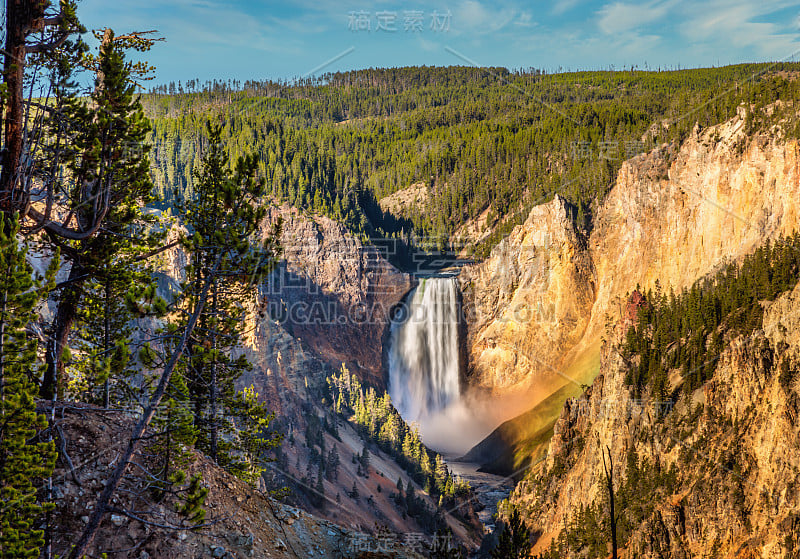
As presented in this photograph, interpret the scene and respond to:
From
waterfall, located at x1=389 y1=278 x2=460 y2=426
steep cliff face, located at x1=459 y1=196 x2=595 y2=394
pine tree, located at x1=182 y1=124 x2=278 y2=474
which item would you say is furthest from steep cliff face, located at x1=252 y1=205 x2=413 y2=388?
pine tree, located at x1=182 y1=124 x2=278 y2=474

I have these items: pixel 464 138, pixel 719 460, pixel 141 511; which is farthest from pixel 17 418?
pixel 464 138

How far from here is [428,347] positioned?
85.0 m

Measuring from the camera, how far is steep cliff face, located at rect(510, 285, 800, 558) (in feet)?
115

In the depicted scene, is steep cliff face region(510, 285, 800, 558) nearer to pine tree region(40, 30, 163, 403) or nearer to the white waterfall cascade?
the white waterfall cascade

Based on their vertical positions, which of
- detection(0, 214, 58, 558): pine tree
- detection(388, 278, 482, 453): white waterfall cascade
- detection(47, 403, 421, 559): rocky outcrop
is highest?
detection(0, 214, 58, 558): pine tree

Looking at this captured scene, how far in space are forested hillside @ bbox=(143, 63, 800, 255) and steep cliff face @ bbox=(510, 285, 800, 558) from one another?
2741 centimetres

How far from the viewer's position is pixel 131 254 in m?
17.9

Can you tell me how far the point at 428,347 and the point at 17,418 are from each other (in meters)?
Answer: 76.6

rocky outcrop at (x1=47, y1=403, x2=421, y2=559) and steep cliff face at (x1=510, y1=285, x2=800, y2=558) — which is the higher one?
rocky outcrop at (x1=47, y1=403, x2=421, y2=559)

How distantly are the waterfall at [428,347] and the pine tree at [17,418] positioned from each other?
7477 centimetres

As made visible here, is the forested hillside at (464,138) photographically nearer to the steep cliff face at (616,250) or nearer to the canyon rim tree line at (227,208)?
the canyon rim tree line at (227,208)

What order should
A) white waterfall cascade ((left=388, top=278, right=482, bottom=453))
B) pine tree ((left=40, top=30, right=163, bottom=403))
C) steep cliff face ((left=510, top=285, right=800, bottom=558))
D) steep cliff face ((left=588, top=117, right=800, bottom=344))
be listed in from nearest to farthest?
pine tree ((left=40, top=30, right=163, bottom=403)) → steep cliff face ((left=510, top=285, right=800, bottom=558)) → steep cliff face ((left=588, top=117, right=800, bottom=344)) → white waterfall cascade ((left=388, top=278, right=482, bottom=453))

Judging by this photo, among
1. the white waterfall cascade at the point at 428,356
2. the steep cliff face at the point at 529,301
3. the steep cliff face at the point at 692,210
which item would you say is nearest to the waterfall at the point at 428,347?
the white waterfall cascade at the point at 428,356

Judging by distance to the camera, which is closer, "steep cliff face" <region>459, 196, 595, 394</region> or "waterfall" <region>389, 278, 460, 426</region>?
"steep cliff face" <region>459, 196, 595, 394</region>
